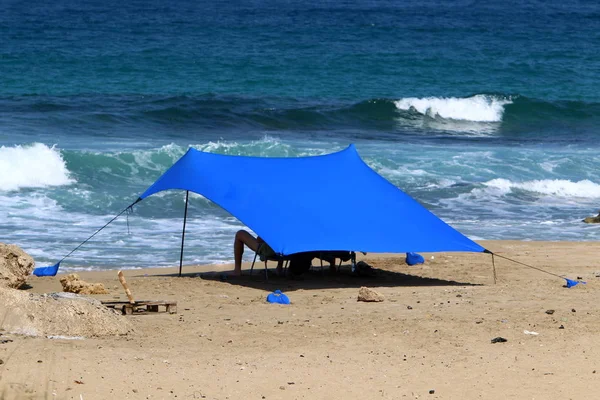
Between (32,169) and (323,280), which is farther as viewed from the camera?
(32,169)

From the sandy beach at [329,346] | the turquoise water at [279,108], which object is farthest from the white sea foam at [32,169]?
the sandy beach at [329,346]

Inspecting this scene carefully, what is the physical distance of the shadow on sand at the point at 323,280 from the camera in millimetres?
10086

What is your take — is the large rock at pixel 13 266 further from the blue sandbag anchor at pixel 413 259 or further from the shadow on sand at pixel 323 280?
the blue sandbag anchor at pixel 413 259

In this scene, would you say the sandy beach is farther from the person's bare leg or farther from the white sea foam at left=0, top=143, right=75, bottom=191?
the white sea foam at left=0, top=143, right=75, bottom=191

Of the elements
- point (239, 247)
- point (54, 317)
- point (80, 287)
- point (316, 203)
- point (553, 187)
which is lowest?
point (553, 187)

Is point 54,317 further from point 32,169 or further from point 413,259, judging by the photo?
point 32,169

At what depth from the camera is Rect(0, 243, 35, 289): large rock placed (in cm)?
895

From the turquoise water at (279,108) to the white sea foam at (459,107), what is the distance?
0.22ft

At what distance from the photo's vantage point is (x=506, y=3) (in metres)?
54.2

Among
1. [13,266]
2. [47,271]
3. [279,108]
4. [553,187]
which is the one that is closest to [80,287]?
[13,266]

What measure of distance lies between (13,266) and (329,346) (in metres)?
3.28

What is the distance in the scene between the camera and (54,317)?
721 cm

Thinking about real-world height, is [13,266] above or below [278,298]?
above

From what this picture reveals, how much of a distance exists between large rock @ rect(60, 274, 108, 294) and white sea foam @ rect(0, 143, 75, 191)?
7.25 meters
